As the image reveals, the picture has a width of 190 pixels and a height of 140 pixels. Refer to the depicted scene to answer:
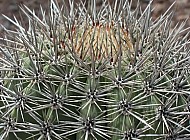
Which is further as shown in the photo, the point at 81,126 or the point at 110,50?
the point at 110,50

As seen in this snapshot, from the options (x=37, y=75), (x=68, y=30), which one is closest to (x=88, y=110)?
(x=37, y=75)

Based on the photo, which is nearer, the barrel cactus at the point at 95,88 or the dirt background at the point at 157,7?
the barrel cactus at the point at 95,88

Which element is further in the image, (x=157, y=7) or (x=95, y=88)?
(x=157, y=7)

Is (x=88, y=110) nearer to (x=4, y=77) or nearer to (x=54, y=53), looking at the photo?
(x=54, y=53)

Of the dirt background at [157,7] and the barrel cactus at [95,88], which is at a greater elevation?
the dirt background at [157,7]

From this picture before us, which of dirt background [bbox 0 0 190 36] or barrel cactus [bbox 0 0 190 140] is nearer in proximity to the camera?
barrel cactus [bbox 0 0 190 140]

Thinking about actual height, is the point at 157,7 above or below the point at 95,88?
above

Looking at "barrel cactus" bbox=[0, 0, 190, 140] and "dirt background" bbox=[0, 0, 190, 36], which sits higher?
"dirt background" bbox=[0, 0, 190, 36]

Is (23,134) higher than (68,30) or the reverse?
the reverse
